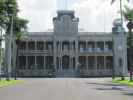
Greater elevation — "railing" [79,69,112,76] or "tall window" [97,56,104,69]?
"tall window" [97,56,104,69]

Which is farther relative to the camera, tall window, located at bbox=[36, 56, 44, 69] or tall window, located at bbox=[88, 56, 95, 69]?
tall window, located at bbox=[88, 56, 95, 69]

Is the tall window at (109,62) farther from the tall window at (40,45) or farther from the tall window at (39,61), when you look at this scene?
the tall window at (40,45)

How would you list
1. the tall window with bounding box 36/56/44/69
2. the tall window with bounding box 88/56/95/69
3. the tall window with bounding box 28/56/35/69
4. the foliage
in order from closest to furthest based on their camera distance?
the foliage, the tall window with bounding box 28/56/35/69, the tall window with bounding box 36/56/44/69, the tall window with bounding box 88/56/95/69

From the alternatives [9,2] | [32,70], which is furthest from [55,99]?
[32,70]

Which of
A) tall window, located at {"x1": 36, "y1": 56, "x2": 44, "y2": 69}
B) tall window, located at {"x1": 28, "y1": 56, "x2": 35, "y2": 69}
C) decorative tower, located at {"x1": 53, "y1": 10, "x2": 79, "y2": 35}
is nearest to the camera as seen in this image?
tall window, located at {"x1": 28, "y1": 56, "x2": 35, "y2": 69}

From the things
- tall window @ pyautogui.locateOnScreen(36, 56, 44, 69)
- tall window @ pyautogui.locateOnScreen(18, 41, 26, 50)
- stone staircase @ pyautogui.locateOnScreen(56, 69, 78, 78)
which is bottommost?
stone staircase @ pyautogui.locateOnScreen(56, 69, 78, 78)

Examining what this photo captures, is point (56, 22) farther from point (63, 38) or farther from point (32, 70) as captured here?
point (32, 70)

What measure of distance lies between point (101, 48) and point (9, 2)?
49445 mm

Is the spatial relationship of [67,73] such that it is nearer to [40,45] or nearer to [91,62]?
[91,62]

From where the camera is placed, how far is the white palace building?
11381 cm

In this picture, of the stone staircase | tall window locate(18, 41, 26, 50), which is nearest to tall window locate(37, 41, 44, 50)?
tall window locate(18, 41, 26, 50)

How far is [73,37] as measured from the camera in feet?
379

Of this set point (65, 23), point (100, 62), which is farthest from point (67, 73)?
point (65, 23)

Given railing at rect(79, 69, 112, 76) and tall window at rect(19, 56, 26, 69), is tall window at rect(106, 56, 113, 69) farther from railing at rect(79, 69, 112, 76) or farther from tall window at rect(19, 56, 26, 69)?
tall window at rect(19, 56, 26, 69)
